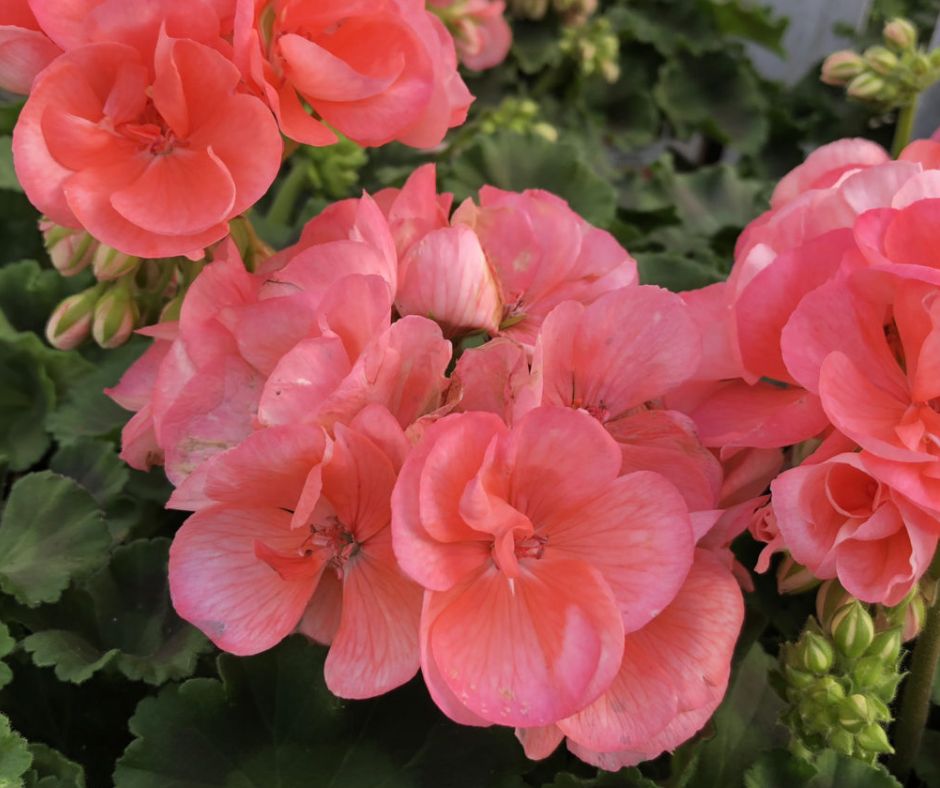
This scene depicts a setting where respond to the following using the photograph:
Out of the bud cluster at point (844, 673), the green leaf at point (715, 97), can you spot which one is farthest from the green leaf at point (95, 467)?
the green leaf at point (715, 97)

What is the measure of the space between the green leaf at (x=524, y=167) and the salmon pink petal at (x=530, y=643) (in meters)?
0.98

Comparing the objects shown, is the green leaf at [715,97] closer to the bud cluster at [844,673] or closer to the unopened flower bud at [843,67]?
the unopened flower bud at [843,67]

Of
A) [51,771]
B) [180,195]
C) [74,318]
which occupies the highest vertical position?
[180,195]

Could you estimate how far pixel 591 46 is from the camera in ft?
6.52

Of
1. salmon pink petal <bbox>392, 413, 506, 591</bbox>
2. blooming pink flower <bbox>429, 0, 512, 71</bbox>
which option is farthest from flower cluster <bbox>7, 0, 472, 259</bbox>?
blooming pink flower <bbox>429, 0, 512, 71</bbox>

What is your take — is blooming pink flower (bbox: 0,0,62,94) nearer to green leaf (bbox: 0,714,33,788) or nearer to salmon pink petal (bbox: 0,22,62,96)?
salmon pink petal (bbox: 0,22,62,96)

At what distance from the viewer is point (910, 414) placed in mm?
605

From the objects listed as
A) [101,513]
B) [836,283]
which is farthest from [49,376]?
[836,283]

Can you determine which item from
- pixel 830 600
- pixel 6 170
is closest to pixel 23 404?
pixel 6 170

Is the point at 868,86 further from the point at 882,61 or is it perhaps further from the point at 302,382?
the point at 302,382

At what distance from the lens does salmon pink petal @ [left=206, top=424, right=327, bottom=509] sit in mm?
580

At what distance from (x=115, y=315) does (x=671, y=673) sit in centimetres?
52

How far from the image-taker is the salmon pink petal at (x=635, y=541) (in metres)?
0.59

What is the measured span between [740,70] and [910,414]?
6.12ft
